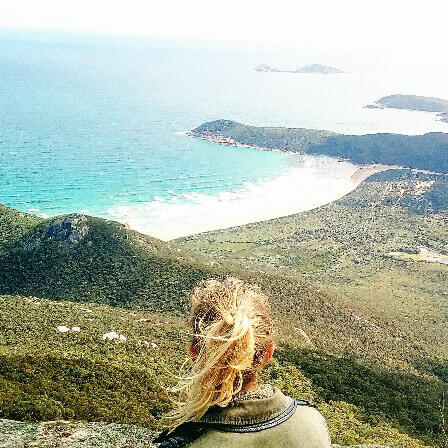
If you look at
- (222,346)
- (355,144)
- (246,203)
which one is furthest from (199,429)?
(355,144)

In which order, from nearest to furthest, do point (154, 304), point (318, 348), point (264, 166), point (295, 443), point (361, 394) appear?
1. point (295, 443)
2. point (361, 394)
3. point (318, 348)
4. point (154, 304)
5. point (264, 166)

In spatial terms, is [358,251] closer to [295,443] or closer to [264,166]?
[264,166]

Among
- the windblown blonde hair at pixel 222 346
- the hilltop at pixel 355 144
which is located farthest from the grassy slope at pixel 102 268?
the hilltop at pixel 355 144

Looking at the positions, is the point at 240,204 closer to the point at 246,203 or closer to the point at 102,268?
the point at 246,203

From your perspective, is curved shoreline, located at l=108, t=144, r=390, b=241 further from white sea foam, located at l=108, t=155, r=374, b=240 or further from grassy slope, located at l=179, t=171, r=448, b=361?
grassy slope, located at l=179, t=171, r=448, b=361

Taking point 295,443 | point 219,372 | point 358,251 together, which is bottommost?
point 358,251

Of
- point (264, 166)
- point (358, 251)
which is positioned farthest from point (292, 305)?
point (264, 166)
